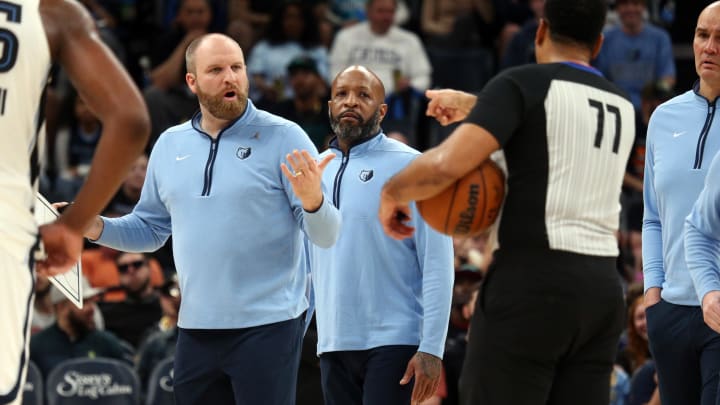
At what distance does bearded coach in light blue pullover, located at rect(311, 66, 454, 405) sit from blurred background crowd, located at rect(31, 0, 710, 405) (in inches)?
146

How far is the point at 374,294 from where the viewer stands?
639 cm

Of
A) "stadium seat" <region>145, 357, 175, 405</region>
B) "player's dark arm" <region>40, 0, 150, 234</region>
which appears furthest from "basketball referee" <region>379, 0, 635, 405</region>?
"stadium seat" <region>145, 357, 175, 405</region>

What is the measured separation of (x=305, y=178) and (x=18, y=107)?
71.6 inches

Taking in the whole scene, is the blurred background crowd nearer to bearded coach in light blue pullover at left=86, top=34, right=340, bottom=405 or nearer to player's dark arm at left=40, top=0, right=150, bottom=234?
bearded coach in light blue pullover at left=86, top=34, right=340, bottom=405

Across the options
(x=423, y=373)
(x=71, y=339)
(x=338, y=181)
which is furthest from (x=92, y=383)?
(x=423, y=373)

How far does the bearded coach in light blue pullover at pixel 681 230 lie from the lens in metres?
5.88

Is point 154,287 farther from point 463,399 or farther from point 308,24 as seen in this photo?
point 463,399

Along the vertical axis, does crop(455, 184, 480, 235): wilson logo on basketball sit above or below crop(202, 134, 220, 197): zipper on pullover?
above

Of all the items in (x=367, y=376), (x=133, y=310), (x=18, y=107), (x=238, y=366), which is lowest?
(x=133, y=310)

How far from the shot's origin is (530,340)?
175 inches

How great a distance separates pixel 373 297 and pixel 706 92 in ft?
6.43

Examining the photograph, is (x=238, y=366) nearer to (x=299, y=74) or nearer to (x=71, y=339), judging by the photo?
(x=71, y=339)

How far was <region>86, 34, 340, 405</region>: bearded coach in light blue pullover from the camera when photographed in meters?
6.04

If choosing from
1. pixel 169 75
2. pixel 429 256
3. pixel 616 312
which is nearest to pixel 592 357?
pixel 616 312
